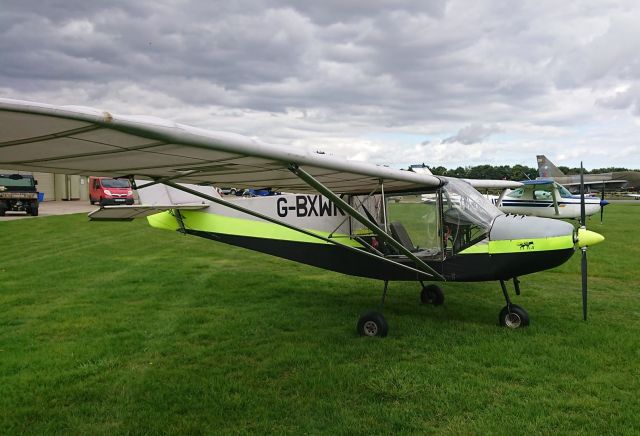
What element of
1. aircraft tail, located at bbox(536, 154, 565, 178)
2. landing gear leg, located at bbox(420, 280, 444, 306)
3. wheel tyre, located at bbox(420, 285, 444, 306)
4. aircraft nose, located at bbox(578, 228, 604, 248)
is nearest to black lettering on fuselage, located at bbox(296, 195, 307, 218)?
landing gear leg, located at bbox(420, 280, 444, 306)

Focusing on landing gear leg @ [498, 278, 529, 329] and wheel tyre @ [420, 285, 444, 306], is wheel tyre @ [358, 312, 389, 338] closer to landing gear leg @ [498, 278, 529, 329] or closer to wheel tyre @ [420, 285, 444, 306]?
landing gear leg @ [498, 278, 529, 329]

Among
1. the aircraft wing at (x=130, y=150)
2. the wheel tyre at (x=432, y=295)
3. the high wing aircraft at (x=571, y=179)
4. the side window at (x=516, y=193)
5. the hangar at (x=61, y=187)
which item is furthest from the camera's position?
the hangar at (x=61, y=187)

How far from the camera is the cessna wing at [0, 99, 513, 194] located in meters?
2.60

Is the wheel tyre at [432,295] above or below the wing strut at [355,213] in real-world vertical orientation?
below

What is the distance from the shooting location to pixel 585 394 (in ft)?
14.3

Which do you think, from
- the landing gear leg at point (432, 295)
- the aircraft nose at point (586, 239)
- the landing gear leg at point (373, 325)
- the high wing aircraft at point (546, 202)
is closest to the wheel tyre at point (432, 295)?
the landing gear leg at point (432, 295)

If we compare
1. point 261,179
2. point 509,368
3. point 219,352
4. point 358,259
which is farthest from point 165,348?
point 509,368

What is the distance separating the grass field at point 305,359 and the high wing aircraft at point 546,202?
46.9 feet

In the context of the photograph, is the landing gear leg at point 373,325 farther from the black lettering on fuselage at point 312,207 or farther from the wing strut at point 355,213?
the black lettering on fuselage at point 312,207

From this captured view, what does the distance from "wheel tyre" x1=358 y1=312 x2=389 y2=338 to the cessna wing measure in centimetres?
198

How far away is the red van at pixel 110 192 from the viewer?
121ft

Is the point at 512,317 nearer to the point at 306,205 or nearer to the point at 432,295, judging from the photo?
the point at 432,295

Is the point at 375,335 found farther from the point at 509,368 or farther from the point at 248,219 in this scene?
the point at 248,219

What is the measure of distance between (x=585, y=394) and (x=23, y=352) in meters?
6.16
